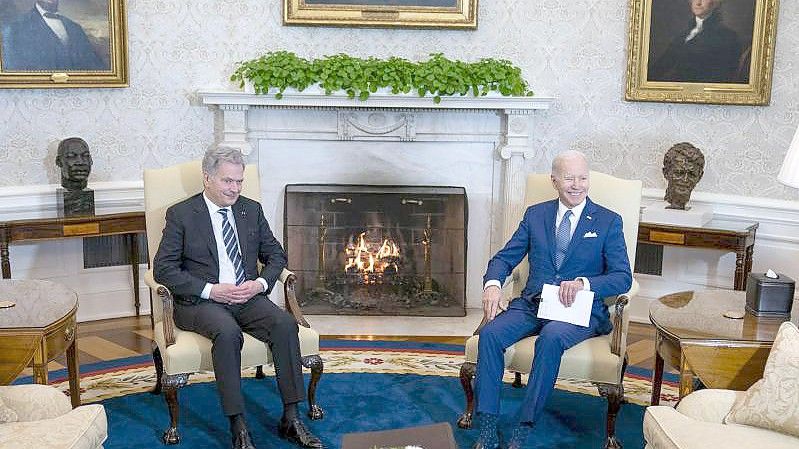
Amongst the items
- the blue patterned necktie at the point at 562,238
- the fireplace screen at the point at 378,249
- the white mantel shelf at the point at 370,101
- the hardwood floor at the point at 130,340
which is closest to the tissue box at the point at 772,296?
the blue patterned necktie at the point at 562,238

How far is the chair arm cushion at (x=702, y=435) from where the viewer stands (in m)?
3.33

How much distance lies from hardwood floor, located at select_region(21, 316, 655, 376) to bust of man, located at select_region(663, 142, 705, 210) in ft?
3.13

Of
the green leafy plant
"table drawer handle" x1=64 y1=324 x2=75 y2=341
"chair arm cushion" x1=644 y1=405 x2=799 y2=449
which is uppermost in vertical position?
the green leafy plant

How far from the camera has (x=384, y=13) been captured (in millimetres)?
6719

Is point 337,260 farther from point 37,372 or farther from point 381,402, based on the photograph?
point 37,372

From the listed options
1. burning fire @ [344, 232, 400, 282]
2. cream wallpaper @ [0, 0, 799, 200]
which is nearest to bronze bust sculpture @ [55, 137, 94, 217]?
cream wallpaper @ [0, 0, 799, 200]

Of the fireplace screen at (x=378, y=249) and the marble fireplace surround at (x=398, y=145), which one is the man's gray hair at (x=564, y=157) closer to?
the marble fireplace surround at (x=398, y=145)

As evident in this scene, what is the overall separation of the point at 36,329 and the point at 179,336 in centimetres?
76

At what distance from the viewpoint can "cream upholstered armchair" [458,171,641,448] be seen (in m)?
4.39

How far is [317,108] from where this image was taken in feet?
21.8

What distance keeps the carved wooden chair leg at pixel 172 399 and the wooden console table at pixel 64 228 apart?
76.1 inches

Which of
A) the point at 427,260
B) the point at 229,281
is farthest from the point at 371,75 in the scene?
the point at 229,281

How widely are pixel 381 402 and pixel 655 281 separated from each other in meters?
2.69

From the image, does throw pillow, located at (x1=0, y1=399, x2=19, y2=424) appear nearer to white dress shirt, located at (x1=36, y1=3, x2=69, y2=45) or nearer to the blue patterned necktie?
the blue patterned necktie
